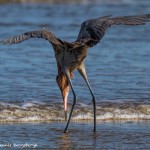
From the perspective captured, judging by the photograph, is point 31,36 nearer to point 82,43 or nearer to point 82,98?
point 82,43

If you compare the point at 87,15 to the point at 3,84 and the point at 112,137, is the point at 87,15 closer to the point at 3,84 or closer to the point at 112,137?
the point at 3,84

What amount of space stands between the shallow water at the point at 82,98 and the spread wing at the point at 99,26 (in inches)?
48.2

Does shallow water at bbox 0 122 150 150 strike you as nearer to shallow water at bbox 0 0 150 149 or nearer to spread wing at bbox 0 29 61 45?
shallow water at bbox 0 0 150 149

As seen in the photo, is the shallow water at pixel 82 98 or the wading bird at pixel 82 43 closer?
the wading bird at pixel 82 43

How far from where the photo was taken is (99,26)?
8195mm

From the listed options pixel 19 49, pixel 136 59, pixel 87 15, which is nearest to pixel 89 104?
pixel 136 59

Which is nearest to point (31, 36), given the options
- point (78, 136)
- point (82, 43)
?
point (82, 43)

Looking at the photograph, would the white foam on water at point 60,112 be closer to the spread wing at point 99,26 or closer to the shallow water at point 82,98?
the shallow water at point 82,98

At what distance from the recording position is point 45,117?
31.8 ft

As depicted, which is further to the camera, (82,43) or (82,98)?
(82,98)

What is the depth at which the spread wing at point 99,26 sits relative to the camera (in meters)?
8.09

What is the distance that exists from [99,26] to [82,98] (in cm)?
271

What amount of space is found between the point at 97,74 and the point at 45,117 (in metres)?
3.29

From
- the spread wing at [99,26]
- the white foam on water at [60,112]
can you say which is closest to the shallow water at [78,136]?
the white foam on water at [60,112]
